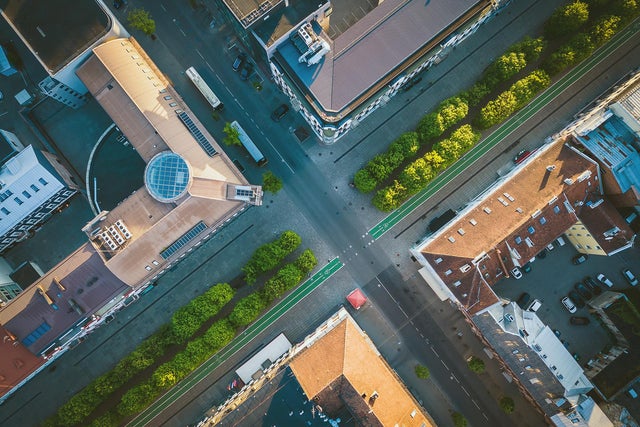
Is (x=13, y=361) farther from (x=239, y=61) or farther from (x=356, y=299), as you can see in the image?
(x=239, y=61)

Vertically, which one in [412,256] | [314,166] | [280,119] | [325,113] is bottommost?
[412,256]

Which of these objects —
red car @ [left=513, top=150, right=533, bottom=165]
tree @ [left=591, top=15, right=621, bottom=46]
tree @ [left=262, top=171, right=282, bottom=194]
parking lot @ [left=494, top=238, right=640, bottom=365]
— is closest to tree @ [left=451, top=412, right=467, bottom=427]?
parking lot @ [left=494, top=238, right=640, bottom=365]

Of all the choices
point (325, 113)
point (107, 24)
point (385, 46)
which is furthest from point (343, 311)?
point (107, 24)

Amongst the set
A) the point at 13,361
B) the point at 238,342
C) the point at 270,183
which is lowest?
the point at 238,342

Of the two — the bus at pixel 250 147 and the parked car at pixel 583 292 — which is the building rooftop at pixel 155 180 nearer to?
the bus at pixel 250 147

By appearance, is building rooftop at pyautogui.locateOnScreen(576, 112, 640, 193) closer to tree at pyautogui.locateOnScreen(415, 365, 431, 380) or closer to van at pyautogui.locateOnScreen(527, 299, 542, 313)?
van at pyautogui.locateOnScreen(527, 299, 542, 313)

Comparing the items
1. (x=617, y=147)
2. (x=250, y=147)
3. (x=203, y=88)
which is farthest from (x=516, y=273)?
(x=203, y=88)

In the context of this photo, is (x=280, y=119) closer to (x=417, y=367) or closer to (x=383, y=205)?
(x=383, y=205)
